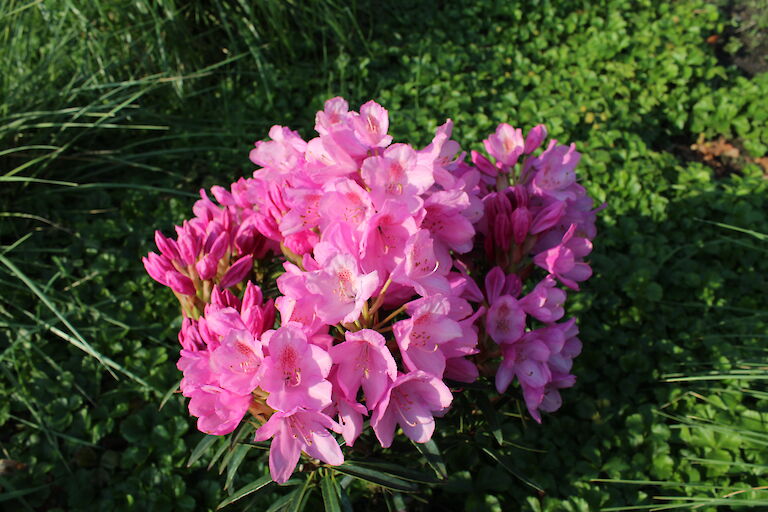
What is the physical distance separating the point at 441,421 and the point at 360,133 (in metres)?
0.80

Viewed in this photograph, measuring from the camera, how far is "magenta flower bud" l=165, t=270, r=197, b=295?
4.37ft

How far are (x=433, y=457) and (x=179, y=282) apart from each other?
74cm

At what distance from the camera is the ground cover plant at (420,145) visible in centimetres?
190

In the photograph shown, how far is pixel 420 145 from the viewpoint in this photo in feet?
10.5

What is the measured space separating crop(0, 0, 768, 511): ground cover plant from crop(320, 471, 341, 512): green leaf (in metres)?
0.01

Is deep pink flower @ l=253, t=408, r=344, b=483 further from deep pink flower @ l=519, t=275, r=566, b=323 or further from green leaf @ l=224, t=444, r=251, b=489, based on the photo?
deep pink flower @ l=519, t=275, r=566, b=323

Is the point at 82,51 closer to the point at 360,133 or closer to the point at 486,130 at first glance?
the point at 486,130

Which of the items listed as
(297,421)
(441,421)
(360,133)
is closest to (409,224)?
(360,133)

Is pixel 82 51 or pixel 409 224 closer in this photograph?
pixel 409 224

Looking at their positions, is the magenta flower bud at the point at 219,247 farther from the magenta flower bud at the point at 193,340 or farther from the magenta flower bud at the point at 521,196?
the magenta flower bud at the point at 521,196

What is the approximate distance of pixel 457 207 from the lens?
1.17 meters

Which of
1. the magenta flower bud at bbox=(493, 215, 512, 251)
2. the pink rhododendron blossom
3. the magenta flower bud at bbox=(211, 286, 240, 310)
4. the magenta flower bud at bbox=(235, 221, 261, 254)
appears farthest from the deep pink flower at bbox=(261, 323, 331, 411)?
the magenta flower bud at bbox=(493, 215, 512, 251)

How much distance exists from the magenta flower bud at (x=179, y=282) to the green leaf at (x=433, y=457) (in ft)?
2.18

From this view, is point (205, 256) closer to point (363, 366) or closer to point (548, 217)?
point (363, 366)
